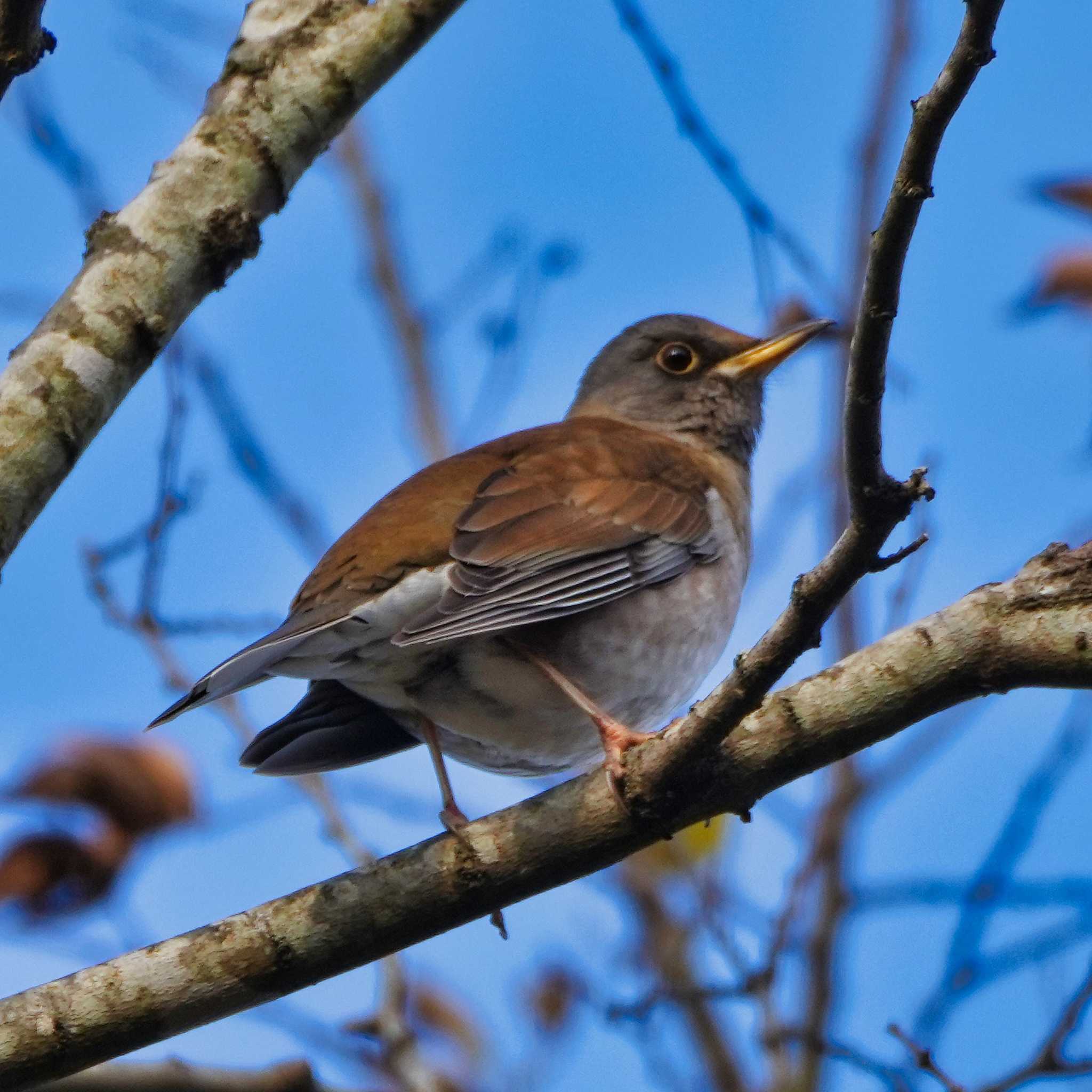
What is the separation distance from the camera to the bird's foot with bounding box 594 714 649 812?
4117 mm

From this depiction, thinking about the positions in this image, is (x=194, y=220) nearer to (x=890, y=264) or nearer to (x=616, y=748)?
(x=616, y=748)

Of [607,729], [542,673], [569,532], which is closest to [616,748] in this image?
[607,729]

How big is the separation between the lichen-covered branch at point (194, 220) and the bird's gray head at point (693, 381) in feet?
9.89

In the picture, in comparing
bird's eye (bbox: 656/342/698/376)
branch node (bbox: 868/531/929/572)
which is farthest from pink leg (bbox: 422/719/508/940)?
bird's eye (bbox: 656/342/698/376)

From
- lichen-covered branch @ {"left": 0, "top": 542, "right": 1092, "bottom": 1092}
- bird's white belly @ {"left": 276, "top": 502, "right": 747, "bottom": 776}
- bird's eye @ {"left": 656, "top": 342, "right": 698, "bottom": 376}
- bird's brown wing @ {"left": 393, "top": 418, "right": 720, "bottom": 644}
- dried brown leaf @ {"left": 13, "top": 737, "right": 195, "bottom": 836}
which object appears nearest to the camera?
lichen-covered branch @ {"left": 0, "top": 542, "right": 1092, "bottom": 1092}

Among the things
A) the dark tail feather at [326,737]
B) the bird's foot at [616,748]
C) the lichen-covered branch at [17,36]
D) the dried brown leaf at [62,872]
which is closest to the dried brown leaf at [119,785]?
the dried brown leaf at [62,872]

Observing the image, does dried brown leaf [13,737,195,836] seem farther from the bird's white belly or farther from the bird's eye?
the bird's eye

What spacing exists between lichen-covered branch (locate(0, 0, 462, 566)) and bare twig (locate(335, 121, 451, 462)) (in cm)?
542

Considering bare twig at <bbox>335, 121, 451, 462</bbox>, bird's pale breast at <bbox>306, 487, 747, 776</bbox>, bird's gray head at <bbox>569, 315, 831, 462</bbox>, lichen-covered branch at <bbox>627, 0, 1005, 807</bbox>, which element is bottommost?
lichen-covered branch at <bbox>627, 0, 1005, 807</bbox>

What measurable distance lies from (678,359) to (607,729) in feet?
10.8

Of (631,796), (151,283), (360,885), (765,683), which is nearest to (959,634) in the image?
(765,683)

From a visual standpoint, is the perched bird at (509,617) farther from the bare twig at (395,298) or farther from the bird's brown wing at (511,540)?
the bare twig at (395,298)

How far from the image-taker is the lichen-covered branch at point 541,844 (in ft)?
12.7

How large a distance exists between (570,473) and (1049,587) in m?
2.81
